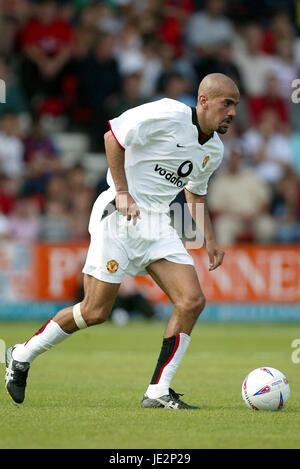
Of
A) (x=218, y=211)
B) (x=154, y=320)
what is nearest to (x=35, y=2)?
(x=218, y=211)

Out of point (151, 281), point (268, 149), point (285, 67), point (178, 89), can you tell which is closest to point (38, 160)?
→ point (178, 89)

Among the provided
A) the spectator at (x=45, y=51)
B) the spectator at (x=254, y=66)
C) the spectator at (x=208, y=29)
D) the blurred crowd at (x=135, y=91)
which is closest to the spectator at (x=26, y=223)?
the blurred crowd at (x=135, y=91)

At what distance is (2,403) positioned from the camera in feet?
23.3

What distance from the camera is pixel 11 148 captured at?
16.7m

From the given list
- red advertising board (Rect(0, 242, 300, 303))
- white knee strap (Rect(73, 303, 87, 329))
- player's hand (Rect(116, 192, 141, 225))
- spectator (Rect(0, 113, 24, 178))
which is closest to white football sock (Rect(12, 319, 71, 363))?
white knee strap (Rect(73, 303, 87, 329))

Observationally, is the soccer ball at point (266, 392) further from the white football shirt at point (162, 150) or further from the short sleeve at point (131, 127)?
the short sleeve at point (131, 127)

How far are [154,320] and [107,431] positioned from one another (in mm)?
9551

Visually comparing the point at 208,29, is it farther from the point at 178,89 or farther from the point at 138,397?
the point at 138,397

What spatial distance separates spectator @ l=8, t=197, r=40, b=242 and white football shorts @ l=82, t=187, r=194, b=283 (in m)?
8.63

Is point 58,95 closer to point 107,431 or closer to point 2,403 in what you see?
point 2,403

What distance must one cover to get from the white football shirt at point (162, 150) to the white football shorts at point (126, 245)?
221 millimetres

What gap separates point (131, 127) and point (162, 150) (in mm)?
404

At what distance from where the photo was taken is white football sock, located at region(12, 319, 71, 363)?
23.2ft

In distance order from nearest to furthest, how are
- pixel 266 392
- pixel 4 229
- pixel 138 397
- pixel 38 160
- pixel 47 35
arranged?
pixel 266 392 < pixel 138 397 < pixel 4 229 < pixel 38 160 < pixel 47 35
